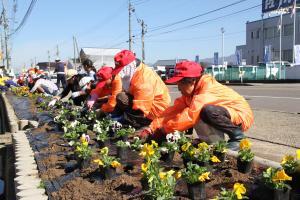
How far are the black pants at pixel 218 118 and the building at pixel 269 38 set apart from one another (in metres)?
47.1

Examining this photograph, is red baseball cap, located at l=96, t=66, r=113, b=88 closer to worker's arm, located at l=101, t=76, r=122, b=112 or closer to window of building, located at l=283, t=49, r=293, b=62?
worker's arm, located at l=101, t=76, r=122, b=112

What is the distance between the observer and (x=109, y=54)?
45156 millimetres

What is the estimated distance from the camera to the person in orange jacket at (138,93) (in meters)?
5.22

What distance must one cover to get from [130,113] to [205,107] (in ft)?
6.72

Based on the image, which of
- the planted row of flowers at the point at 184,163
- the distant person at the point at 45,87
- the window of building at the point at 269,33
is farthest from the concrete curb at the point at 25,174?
the window of building at the point at 269,33

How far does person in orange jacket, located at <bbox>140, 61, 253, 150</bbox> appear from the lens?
3729mm

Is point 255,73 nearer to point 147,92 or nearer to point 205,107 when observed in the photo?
point 147,92

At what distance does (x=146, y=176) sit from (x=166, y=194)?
0.34m

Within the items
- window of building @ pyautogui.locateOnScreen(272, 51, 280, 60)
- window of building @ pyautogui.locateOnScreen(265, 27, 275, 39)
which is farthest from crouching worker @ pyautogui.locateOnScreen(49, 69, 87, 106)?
window of building @ pyautogui.locateOnScreen(265, 27, 275, 39)

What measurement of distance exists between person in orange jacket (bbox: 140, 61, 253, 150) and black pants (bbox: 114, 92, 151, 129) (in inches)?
54.6

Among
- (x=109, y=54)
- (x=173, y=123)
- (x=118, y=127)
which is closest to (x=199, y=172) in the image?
(x=173, y=123)

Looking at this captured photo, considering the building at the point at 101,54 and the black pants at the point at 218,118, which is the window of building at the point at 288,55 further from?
the black pants at the point at 218,118

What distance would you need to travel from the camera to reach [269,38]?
54.0m

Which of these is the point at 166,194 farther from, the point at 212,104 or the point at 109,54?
the point at 109,54
